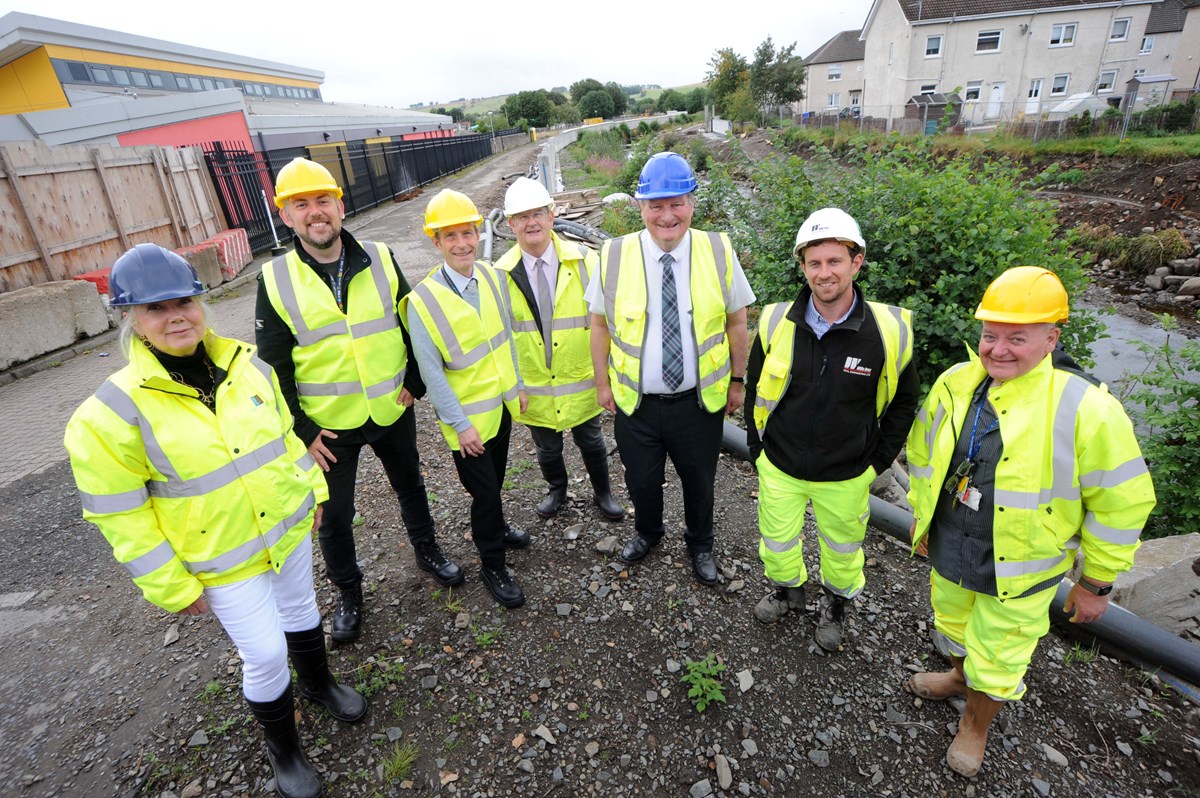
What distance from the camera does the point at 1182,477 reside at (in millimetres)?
3719

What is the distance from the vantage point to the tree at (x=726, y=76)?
49625mm

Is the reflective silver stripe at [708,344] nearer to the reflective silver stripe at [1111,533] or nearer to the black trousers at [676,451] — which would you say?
the black trousers at [676,451]

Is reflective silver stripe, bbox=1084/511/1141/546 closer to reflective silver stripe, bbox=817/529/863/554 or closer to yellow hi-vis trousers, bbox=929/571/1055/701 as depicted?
yellow hi-vis trousers, bbox=929/571/1055/701

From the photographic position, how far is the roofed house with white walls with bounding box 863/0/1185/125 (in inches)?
1185

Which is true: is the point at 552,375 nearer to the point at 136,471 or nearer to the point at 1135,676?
the point at 136,471

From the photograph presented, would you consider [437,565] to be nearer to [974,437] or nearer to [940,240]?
[974,437]

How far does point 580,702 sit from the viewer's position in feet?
8.98

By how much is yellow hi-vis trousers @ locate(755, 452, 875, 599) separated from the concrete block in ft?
30.8

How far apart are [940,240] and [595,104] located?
92.5 metres

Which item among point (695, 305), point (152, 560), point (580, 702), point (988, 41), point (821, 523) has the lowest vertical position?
point (580, 702)

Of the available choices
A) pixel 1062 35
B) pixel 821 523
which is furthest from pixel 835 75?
pixel 821 523

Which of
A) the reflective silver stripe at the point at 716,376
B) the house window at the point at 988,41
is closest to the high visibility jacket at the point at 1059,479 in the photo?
the reflective silver stripe at the point at 716,376

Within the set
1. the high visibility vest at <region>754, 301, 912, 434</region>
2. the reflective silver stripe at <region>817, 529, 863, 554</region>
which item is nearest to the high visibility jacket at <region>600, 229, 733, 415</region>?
the high visibility vest at <region>754, 301, 912, 434</region>

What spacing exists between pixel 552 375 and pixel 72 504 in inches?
169
